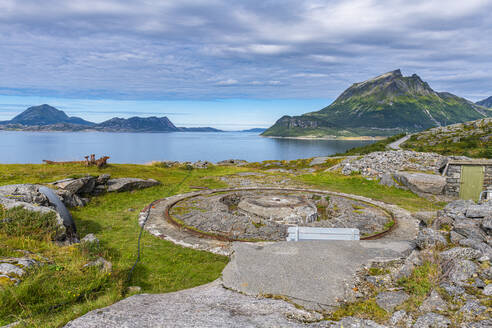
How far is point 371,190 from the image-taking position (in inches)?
746

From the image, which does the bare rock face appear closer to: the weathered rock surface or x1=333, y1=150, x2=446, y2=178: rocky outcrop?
the weathered rock surface

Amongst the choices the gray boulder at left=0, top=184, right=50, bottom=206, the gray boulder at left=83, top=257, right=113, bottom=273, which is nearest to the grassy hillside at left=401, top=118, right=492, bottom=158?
the gray boulder at left=83, top=257, right=113, bottom=273

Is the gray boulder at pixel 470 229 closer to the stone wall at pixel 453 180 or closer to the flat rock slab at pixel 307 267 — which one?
the flat rock slab at pixel 307 267

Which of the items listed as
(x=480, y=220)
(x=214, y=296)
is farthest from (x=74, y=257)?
(x=480, y=220)

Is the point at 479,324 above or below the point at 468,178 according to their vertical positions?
below

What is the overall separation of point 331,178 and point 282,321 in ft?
66.6

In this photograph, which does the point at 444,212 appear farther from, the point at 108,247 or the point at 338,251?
the point at 108,247

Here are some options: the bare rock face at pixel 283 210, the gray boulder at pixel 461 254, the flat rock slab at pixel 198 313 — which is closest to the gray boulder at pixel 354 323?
the flat rock slab at pixel 198 313

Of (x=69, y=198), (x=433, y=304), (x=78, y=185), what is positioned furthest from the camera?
(x=78, y=185)

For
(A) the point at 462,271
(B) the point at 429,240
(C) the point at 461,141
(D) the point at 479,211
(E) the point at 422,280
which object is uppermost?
(C) the point at 461,141

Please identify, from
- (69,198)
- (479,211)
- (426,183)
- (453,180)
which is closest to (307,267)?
(479,211)

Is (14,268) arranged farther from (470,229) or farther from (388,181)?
(388,181)

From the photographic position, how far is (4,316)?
14.1 feet

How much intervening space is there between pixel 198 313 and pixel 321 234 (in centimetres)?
524
